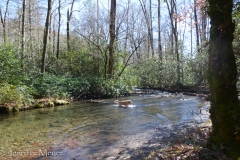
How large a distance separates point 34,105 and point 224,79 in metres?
9.58

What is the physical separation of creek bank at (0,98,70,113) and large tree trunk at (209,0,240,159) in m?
8.87

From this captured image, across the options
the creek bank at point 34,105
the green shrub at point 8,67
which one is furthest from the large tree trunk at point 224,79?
the green shrub at point 8,67

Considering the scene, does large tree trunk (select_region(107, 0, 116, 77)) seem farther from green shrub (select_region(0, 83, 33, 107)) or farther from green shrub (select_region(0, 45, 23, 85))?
green shrub (select_region(0, 83, 33, 107))

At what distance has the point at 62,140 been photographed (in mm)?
5258

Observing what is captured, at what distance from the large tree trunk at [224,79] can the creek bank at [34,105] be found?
887cm

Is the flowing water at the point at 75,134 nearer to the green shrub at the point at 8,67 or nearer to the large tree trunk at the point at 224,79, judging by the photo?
the large tree trunk at the point at 224,79

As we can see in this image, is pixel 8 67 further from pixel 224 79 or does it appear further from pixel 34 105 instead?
pixel 224 79

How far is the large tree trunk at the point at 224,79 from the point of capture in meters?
2.76

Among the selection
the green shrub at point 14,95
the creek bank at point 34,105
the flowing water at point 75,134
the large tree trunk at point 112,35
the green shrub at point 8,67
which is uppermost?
the large tree trunk at point 112,35

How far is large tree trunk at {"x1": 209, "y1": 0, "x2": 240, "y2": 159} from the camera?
2.76 metres

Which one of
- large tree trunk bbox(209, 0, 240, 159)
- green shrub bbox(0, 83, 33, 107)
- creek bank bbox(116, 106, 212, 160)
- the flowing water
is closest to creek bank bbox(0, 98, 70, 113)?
green shrub bbox(0, 83, 33, 107)

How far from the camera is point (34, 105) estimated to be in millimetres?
10289

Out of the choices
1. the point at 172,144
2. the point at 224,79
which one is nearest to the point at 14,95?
the point at 172,144

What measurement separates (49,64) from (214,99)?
623 inches
